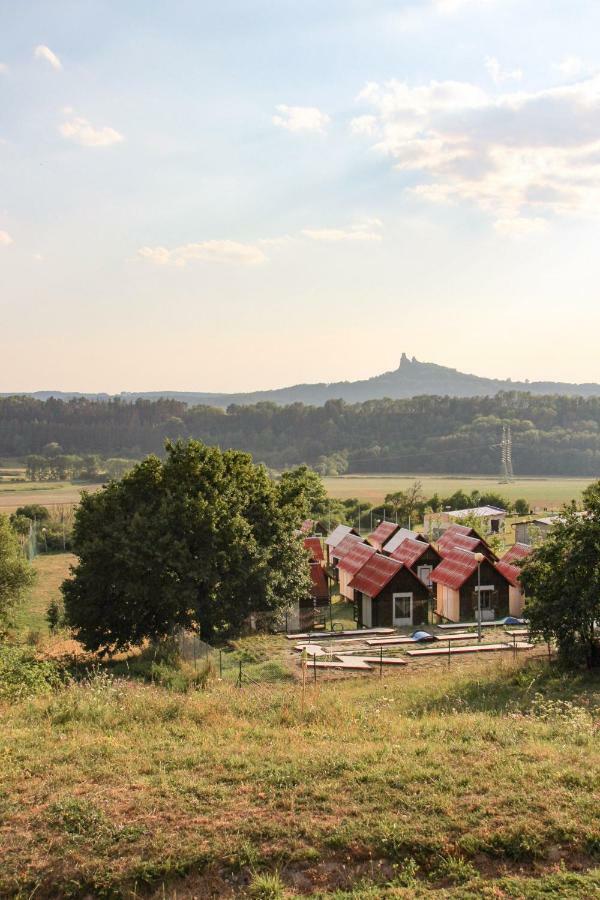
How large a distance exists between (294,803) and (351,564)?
32.1 meters

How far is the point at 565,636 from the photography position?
64.4 ft

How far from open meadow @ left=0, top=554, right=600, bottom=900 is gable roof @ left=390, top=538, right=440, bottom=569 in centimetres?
2648

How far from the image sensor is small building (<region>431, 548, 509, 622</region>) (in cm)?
3509

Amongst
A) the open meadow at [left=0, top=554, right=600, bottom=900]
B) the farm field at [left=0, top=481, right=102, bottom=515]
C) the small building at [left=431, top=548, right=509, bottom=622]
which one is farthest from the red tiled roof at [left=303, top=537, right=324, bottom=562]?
the farm field at [left=0, top=481, right=102, bottom=515]

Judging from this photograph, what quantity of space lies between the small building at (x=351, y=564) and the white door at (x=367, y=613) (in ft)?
10.3

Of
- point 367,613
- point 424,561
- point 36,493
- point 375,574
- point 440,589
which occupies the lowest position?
point 367,613

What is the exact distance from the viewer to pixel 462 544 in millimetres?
41125

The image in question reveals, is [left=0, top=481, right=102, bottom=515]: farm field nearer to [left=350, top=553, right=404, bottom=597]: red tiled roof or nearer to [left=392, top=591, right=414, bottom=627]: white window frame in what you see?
[left=350, top=553, right=404, bottom=597]: red tiled roof

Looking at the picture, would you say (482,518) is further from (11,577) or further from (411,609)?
(11,577)

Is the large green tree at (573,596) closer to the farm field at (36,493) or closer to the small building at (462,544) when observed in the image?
the small building at (462,544)

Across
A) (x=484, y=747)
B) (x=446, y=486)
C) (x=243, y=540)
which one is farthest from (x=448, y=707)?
(x=446, y=486)

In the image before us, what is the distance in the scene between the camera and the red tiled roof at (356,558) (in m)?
39.3

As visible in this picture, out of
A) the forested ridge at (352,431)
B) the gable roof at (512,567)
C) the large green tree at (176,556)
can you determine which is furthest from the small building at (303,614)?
the forested ridge at (352,431)

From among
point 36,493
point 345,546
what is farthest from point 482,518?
point 36,493
